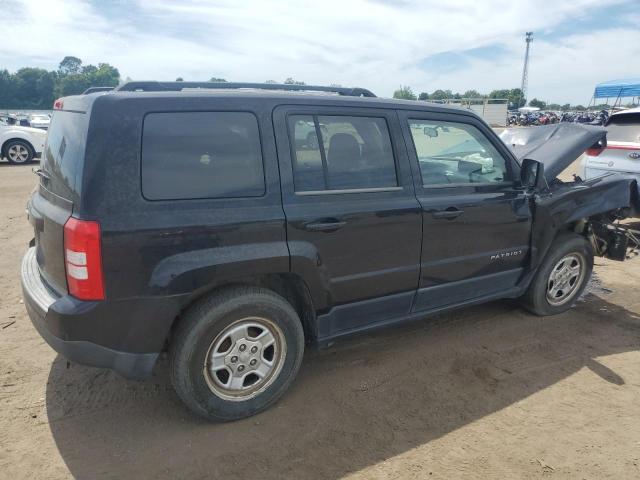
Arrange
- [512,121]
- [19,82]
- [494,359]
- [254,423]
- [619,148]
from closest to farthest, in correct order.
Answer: [254,423] < [494,359] < [619,148] < [512,121] < [19,82]

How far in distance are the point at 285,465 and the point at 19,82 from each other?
84.7 meters

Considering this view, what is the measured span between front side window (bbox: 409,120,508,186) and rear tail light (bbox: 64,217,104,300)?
2.13m

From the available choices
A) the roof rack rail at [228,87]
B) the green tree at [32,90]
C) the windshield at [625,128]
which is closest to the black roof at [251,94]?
the roof rack rail at [228,87]

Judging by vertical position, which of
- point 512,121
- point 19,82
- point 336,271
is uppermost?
point 19,82

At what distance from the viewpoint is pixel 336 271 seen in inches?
115

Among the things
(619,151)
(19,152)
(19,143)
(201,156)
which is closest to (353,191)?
(201,156)

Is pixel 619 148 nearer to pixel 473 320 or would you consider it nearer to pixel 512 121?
pixel 473 320

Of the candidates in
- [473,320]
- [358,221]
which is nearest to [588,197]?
[473,320]

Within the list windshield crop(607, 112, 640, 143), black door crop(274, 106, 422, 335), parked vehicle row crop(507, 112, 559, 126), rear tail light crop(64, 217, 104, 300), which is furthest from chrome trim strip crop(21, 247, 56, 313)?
parked vehicle row crop(507, 112, 559, 126)

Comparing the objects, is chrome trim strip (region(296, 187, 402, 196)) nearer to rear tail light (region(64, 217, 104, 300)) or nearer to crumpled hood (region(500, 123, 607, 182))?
rear tail light (region(64, 217, 104, 300))

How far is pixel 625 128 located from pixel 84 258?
305 inches

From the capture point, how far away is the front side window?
3.31 metres

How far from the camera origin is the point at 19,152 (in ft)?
43.2

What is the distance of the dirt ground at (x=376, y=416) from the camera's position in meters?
2.43
